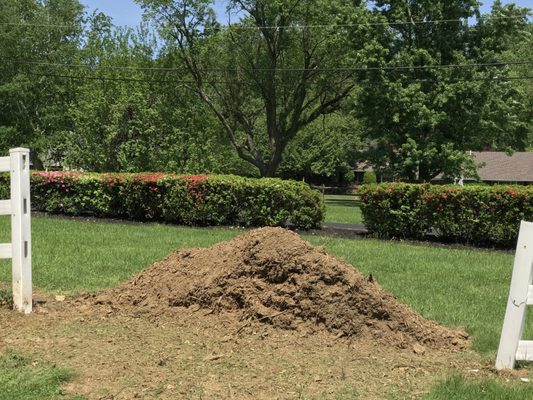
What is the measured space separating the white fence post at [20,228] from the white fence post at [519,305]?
409 centimetres

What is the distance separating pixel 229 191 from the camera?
13992 mm

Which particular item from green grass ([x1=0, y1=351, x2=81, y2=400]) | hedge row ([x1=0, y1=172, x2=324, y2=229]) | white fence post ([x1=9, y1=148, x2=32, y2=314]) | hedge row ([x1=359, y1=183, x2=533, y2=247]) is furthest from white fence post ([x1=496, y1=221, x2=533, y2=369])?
hedge row ([x1=0, y1=172, x2=324, y2=229])

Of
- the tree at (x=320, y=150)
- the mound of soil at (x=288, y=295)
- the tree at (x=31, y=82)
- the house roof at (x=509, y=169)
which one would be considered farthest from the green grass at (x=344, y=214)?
the house roof at (x=509, y=169)

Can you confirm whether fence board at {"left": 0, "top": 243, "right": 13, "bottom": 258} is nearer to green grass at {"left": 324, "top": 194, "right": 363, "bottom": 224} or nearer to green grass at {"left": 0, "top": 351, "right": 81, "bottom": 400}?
green grass at {"left": 0, "top": 351, "right": 81, "bottom": 400}

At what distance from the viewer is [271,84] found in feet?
105

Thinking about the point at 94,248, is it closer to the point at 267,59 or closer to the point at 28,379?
the point at 28,379

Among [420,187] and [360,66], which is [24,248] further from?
[360,66]

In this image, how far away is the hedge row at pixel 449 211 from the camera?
11.9 meters

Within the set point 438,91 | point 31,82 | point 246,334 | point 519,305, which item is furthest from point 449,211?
point 31,82

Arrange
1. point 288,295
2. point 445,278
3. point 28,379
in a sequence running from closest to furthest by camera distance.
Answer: point 28,379, point 288,295, point 445,278

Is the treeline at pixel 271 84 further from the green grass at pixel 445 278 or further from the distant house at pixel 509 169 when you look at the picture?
the distant house at pixel 509 169

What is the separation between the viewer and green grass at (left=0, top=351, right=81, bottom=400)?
130 inches

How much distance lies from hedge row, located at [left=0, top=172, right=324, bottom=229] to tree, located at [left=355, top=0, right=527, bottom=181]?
38.9 feet

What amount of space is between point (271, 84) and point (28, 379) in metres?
29.6
